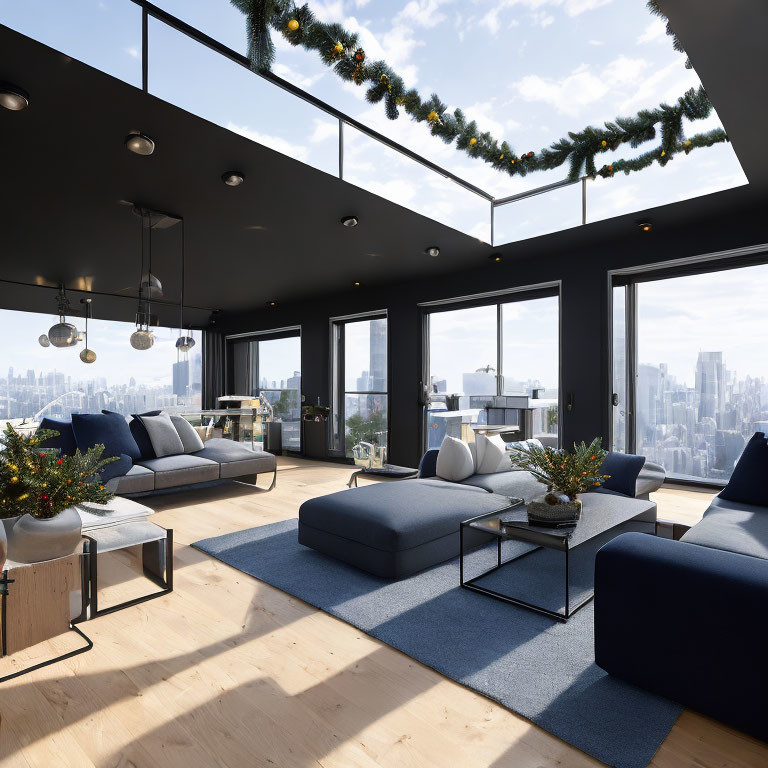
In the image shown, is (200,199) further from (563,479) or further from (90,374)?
(90,374)

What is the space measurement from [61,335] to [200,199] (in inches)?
113

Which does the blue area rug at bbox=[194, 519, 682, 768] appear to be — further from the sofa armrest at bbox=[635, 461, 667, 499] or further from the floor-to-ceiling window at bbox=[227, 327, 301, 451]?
the floor-to-ceiling window at bbox=[227, 327, 301, 451]

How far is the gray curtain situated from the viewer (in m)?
10.4

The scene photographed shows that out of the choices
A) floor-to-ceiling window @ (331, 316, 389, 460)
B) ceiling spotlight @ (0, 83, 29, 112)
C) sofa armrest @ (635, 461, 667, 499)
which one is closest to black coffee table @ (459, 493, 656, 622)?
sofa armrest @ (635, 461, 667, 499)

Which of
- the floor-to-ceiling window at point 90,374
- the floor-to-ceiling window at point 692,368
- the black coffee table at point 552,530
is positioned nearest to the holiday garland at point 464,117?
the floor-to-ceiling window at point 692,368

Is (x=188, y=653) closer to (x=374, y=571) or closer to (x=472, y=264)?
(x=374, y=571)

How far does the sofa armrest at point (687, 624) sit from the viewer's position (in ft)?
4.96

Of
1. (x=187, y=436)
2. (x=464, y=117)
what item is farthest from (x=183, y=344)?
(x=464, y=117)

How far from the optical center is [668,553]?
1.73m

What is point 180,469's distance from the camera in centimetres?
473

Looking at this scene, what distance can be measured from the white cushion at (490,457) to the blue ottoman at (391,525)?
846mm

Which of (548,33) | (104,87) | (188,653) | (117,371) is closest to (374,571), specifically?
(188,653)

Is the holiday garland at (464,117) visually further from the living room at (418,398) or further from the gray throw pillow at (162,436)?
the gray throw pillow at (162,436)

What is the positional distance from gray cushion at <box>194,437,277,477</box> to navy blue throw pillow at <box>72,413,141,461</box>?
754mm
